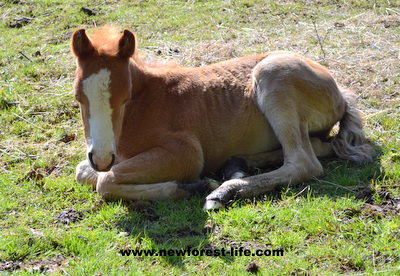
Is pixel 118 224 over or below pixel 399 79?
below

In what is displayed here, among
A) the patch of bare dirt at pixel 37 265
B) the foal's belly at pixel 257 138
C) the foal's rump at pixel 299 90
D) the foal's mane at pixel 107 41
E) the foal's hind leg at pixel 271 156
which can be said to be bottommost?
the patch of bare dirt at pixel 37 265

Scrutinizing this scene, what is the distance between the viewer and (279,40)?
31.8 ft

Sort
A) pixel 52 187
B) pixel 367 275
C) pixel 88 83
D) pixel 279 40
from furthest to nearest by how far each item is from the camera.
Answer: pixel 279 40, pixel 52 187, pixel 88 83, pixel 367 275

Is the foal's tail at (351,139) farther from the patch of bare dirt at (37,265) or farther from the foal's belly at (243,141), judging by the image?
the patch of bare dirt at (37,265)

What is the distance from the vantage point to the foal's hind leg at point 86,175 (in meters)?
5.45

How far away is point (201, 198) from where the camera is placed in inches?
202

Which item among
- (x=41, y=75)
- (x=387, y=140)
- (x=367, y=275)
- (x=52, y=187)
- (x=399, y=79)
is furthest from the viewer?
(x=41, y=75)

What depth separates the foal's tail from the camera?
18.7 feet

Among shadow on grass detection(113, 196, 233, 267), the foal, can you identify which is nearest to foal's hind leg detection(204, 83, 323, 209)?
the foal

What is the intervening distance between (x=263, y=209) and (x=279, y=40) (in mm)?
5563

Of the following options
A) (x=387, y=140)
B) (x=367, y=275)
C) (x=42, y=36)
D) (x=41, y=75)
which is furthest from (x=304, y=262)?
(x=42, y=36)

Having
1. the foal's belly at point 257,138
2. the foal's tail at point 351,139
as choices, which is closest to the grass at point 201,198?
the foal's tail at point 351,139

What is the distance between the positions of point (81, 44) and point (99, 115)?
0.69 m

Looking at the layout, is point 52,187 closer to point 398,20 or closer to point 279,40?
point 279,40
